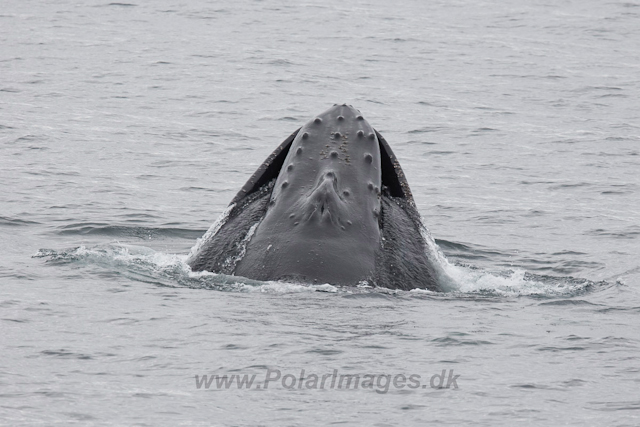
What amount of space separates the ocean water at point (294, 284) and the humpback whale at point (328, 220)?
0.21 m

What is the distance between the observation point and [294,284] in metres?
10.4

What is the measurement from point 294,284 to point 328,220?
0.66 metres

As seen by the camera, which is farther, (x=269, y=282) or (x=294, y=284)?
(x=269, y=282)

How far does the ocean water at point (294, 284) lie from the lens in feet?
29.8

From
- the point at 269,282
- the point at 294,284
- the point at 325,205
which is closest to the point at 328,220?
the point at 325,205

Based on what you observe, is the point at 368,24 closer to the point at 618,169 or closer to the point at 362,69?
the point at 362,69

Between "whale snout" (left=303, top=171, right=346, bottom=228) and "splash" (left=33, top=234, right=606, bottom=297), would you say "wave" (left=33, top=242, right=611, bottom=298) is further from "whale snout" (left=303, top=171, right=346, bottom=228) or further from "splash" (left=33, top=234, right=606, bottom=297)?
"whale snout" (left=303, top=171, right=346, bottom=228)

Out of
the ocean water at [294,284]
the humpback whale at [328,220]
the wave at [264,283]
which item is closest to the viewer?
the ocean water at [294,284]

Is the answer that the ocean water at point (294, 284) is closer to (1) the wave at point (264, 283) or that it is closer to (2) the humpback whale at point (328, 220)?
(1) the wave at point (264, 283)

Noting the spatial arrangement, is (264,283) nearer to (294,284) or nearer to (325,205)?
(294,284)

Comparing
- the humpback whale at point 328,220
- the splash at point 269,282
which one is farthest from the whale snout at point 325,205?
the splash at point 269,282

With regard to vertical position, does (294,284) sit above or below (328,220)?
below

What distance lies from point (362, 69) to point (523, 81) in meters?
5.43

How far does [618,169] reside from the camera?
78.6 feet
